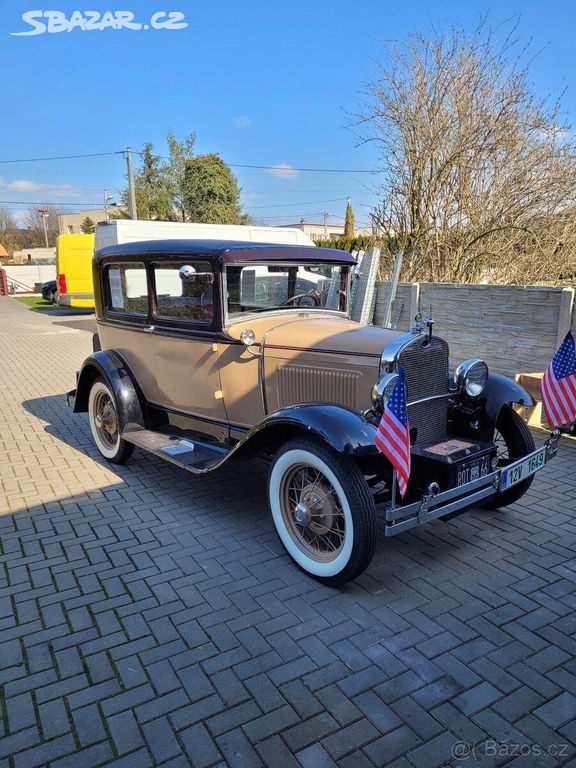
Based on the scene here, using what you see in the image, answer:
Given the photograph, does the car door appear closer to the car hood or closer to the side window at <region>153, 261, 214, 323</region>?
the side window at <region>153, 261, 214, 323</region>

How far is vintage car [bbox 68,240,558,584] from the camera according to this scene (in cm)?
278

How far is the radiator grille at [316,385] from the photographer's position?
125 inches

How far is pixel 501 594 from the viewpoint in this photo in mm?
2746

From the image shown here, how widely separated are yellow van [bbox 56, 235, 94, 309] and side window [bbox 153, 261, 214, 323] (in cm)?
1397

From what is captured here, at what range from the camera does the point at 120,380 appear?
175 inches

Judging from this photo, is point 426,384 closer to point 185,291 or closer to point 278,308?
point 278,308

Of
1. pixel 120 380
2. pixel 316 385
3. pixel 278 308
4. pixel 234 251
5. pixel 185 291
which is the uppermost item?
pixel 234 251

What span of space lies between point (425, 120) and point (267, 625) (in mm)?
9276

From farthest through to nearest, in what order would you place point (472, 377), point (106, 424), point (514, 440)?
1. point (106, 424)
2. point (514, 440)
3. point (472, 377)

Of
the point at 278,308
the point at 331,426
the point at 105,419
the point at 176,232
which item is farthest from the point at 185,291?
the point at 176,232

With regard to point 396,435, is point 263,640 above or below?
below

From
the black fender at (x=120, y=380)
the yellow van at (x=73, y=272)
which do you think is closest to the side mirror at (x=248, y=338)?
the black fender at (x=120, y=380)

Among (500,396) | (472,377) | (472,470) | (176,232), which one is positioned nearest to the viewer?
(472,470)

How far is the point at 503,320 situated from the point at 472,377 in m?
4.18
